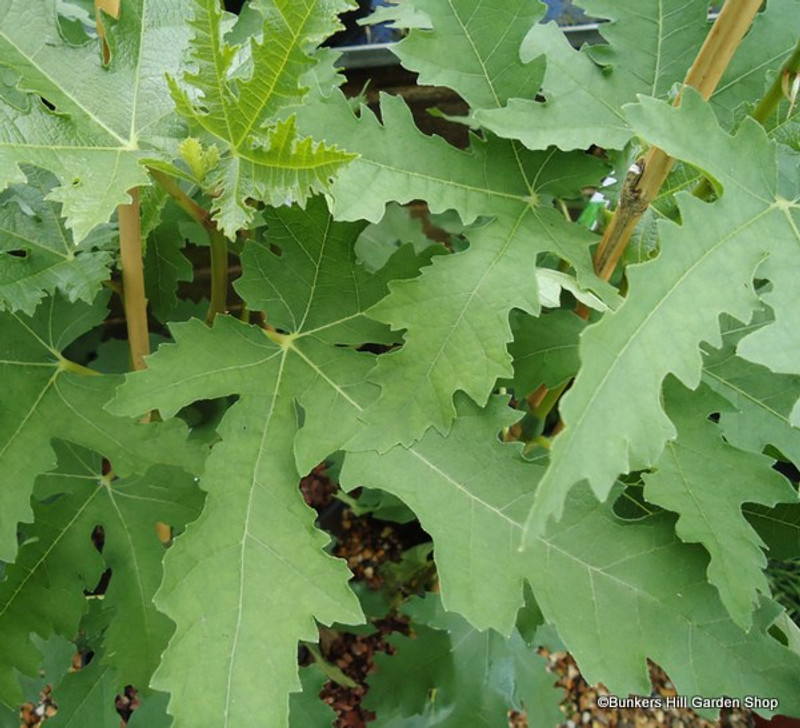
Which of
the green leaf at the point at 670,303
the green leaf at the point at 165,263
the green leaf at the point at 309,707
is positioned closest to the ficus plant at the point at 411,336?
the green leaf at the point at 670,303

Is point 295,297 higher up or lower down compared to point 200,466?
higher up

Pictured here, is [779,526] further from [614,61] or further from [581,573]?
→ [614,61]

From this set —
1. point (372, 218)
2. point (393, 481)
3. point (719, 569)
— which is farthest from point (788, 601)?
point (372, 218)

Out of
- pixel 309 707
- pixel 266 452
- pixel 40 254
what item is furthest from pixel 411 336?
pixel 309 707

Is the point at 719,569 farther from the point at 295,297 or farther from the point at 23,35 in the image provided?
the point at 23,35

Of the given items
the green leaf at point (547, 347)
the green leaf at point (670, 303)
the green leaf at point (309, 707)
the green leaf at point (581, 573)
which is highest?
the green leaf at point (670, 303)

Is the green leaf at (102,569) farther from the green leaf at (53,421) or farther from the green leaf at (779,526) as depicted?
the green leaf at (779,526)
